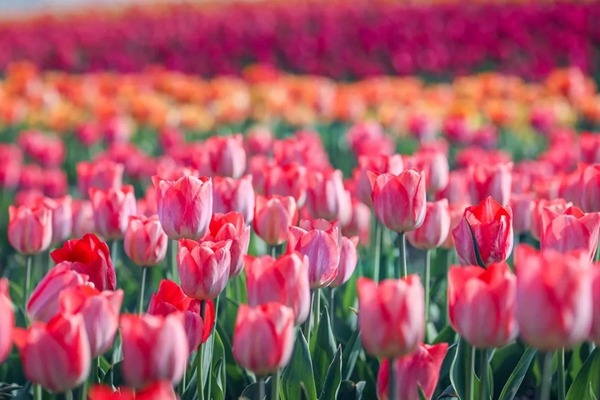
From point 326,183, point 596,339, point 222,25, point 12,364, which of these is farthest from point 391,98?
point 222,25

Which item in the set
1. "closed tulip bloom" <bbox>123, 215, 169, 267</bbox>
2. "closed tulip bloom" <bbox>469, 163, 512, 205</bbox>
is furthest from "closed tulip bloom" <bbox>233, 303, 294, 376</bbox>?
"closed tulip bloom" <bbox>469, 163, 512, 205</bbox>

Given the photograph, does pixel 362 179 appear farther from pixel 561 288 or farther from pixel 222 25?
pixel 222 25

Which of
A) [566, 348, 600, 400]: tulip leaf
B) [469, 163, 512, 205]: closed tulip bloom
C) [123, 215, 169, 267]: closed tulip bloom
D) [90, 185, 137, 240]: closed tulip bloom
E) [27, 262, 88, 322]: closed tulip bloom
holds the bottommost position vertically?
[566, 348, 600, 400]: tulip leaf

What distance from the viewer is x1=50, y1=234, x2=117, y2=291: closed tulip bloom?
148 cm

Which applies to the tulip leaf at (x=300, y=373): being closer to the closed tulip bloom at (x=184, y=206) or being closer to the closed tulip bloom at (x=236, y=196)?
the closed tulip bloom at (x=184, y=206)

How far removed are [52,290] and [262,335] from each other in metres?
0.37

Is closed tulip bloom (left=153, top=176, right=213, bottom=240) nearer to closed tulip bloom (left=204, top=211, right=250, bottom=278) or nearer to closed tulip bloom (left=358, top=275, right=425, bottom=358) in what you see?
closed tulip bloom (left=204, top=211, right=250, bottom=278)

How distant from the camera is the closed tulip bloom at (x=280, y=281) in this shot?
1315 mm

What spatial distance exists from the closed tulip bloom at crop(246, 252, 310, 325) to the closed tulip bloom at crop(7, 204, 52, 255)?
79 cm

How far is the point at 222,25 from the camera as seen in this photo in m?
12.1

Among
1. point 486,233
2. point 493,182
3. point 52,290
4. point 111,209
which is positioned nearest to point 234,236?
point 52,290

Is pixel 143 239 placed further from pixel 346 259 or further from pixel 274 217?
pixel 346 259

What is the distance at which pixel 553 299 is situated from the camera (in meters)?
1.08

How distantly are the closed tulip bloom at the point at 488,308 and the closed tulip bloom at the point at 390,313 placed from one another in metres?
0.07
